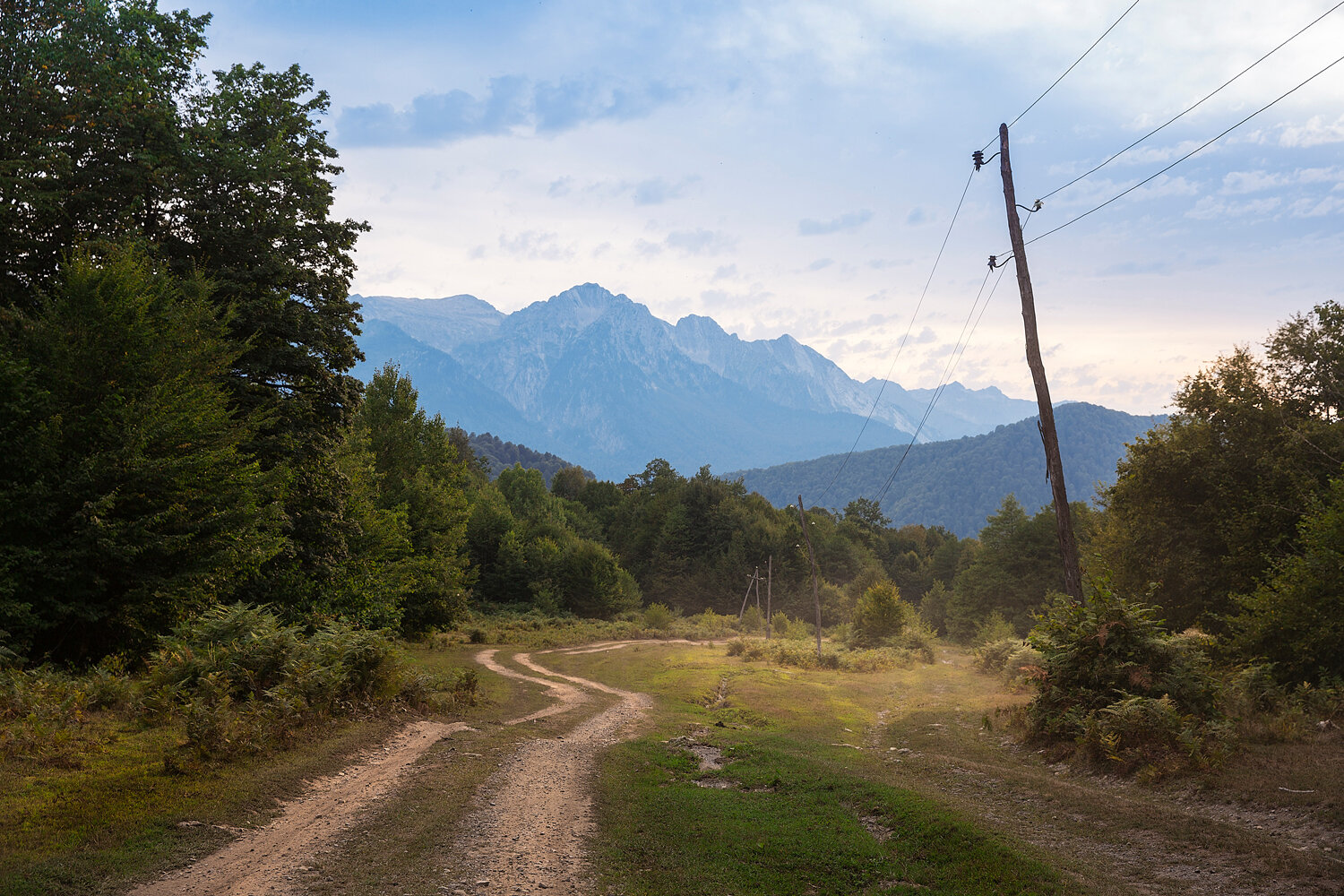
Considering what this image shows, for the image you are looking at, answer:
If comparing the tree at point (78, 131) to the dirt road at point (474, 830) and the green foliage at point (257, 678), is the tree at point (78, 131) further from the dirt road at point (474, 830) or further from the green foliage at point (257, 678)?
the dirt road at point (474, 830)

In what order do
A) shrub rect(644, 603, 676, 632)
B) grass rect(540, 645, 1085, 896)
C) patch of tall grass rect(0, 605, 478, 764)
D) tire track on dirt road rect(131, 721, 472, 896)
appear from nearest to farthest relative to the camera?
tire track on dirt road rect(131, 721, 472, 896) → grass rect(540, 645, 1085, 896) → patch of tall grass rect(0, 605, 478, 764) → shrub rect(644, 603, 676, 632)

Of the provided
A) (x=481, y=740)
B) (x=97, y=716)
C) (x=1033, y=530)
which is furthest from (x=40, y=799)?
(x=1033, y=530)

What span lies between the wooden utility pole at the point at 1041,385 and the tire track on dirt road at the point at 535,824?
12.3m

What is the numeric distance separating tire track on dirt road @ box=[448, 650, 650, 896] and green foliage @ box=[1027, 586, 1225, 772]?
10.5m

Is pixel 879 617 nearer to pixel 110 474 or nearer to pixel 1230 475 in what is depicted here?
pixel 1230 475

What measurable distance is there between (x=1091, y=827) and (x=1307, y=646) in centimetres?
1215

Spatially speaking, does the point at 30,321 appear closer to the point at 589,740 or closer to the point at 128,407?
the point at 128,407

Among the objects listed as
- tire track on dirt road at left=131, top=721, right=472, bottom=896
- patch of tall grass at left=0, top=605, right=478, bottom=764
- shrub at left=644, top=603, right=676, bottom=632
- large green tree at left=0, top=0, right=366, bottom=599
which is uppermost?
large green tree at left=0, top=0, right=366, bottom=599

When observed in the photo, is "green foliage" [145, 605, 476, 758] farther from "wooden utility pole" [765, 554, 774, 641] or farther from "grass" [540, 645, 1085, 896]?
"wooden utility pole" [765, 554, 774, 641]

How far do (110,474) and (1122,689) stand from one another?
2153 cm

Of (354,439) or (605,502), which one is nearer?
(354,439)

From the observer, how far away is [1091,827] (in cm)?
1033

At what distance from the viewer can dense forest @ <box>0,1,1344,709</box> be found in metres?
14.3

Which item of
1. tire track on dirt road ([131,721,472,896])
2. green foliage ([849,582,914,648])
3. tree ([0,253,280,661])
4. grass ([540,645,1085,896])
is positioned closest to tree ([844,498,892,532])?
green foliage ([849,582,914,648])
